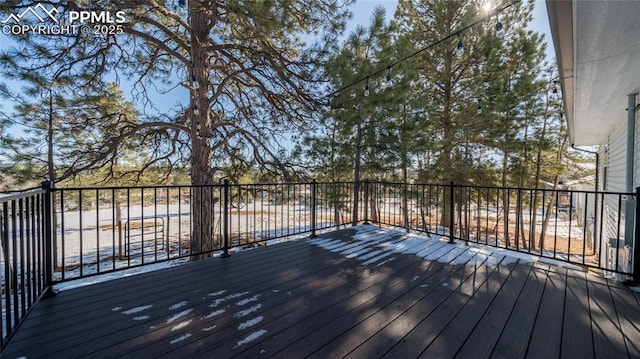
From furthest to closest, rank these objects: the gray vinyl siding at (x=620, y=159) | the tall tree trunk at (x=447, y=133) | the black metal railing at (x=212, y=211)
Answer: the tall tree trunk at (x=447, y=133) → the gray vinyl siding at (x=620, y=159) → the black metal railing at (x=212, y=211)

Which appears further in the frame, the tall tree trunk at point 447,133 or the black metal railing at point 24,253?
the tall tree trunk at point 447,133

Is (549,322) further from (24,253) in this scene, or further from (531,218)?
(531,218)

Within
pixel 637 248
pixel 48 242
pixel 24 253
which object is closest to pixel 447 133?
pixel 637 248

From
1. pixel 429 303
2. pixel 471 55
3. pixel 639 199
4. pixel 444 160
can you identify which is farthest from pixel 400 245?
pixel 471 55

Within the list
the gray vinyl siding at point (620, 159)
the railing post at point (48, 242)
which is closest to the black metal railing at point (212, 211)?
the railing post at point (48, 242)

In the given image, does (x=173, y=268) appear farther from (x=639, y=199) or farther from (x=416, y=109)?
(x=416, y=109)

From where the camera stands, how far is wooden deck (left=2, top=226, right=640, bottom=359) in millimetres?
1517

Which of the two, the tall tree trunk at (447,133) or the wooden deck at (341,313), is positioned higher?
the tall tree trunk at (447,133)

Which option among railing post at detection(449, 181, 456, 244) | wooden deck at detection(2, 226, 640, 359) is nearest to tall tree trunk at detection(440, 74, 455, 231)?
railing post at detection(449, 181, 456, 244)

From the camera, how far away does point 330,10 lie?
4684 mm

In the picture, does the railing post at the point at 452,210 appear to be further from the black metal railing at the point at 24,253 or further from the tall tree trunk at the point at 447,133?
the tall tree trunk at the point at 447,133

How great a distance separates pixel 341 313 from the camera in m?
1.90

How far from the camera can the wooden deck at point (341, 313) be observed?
4.98 feet

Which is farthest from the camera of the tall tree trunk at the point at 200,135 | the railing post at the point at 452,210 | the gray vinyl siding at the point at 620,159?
the tall tree trunk at the point at 200,135
